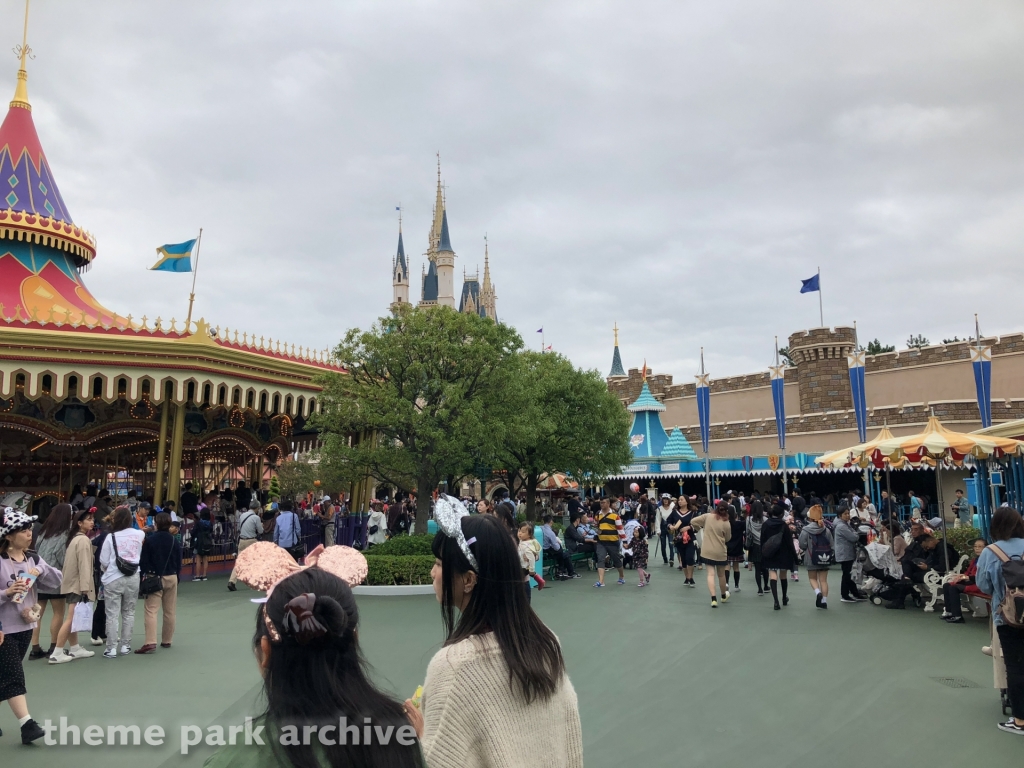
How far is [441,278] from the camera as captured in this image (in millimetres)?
72375

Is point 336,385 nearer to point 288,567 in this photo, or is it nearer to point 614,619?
point 614,619

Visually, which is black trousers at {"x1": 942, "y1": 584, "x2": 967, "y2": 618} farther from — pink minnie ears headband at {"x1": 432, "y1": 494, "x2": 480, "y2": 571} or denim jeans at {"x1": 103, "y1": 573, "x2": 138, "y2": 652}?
denim jeans at {"x1": 103, "y1": 573, "x2": 138, "y2": 652}

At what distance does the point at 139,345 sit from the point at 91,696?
918 cm

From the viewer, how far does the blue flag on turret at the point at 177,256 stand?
17.1m

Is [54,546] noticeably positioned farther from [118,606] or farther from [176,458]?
[176,458]

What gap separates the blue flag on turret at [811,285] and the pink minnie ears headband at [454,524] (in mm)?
33258

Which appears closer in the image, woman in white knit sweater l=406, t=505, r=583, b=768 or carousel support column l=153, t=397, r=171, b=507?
woman in white knit sweater l=406, t=505, r=583, b=768

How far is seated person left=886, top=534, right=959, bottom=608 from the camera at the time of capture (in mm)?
10109

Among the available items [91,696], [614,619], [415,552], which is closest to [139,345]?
[415,552]

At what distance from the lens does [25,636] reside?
5383 millimetres

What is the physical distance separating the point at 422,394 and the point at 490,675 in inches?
469

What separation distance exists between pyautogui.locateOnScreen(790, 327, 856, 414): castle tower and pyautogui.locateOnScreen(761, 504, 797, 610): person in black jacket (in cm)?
2454

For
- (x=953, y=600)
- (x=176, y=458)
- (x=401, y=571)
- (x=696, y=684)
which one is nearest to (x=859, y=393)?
(x=953, y=600)

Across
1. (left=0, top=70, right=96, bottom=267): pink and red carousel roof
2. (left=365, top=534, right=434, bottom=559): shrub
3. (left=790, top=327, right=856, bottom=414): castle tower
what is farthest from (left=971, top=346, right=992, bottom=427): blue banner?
(left=0, top=70, right=96, bottom=267): pink and red carousel roof
